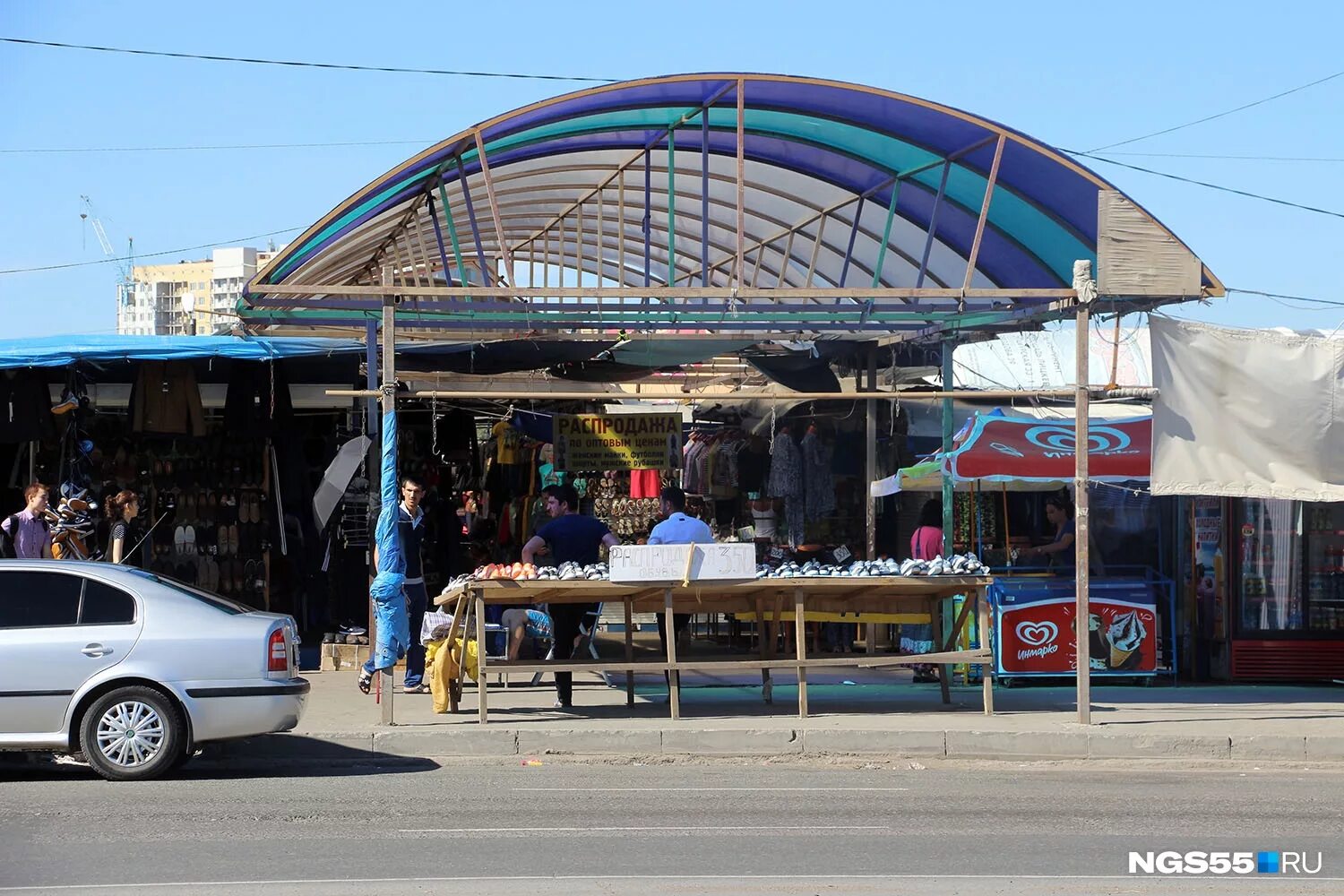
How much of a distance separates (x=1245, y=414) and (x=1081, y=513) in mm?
2021

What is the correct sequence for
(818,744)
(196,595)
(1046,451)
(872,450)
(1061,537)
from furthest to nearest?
(872,450), (1061,537), (1046,451), (818,744), (196,595)

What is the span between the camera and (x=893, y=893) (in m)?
6.96

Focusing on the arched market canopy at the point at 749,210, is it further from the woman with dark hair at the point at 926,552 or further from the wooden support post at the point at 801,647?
the wooden support post at the point at 801,647

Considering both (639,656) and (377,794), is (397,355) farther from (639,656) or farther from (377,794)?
(377,794)

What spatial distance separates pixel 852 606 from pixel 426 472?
6.41 m

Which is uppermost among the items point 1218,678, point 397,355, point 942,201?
point 942,201

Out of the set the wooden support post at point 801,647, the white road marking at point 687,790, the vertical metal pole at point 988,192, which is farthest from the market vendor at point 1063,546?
the white road marking at point 687,790

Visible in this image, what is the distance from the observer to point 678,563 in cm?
1275

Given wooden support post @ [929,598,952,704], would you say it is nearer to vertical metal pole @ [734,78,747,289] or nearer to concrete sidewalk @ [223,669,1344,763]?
concrete sidewalk @ [223,669,1344,763]

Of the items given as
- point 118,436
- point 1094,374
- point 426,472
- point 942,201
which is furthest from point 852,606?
point 1094,374

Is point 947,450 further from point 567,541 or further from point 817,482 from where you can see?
point 567,541

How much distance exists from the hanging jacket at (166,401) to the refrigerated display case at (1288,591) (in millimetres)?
11319

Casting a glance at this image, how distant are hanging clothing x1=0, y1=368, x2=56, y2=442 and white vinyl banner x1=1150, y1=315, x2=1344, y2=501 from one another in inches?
446

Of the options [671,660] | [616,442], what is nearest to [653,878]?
[671,660]
